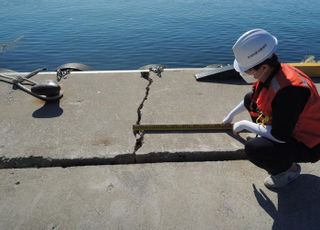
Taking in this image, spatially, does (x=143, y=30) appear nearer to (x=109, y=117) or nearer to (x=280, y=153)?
(x=109, y=117)

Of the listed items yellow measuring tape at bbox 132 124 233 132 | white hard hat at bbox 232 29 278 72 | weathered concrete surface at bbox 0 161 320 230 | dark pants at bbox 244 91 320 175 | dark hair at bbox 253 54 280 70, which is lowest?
weathered concrete surface at bbox 0 161 320 230

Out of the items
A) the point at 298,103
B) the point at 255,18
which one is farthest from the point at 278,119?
the point at 255,18

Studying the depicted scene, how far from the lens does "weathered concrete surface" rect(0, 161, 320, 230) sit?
2.84 m

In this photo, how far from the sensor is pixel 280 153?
2.91 meters

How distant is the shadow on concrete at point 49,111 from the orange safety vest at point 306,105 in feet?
7.91

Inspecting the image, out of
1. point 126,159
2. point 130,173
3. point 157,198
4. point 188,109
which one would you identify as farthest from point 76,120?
point 157,198

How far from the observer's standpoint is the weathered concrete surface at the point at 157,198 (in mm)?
2842

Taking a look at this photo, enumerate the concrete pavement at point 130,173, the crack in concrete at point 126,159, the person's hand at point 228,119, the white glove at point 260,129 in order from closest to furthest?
the concrete pavement at point 130,173
the white glove at point 260,129
the crack in concrete at point 126,159
the person's hand at point 228,119

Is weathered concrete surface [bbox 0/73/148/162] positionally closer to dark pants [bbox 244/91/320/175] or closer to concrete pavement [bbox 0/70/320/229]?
concrete pavement [bbox 0/70/320/229]

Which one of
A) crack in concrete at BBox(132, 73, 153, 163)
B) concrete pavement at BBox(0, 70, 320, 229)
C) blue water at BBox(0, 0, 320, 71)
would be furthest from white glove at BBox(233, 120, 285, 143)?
blue water at BBox(0, 0, 320, 71)

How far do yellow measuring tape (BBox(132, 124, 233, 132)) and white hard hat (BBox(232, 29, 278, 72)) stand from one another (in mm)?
1134

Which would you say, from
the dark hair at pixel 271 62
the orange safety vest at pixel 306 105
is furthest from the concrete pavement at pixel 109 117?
the dark hair at pixel 271 62

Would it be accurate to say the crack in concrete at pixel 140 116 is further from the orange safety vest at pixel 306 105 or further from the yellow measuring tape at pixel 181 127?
the orange safety vest at pixel 306 105

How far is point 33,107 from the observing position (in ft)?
14.7
